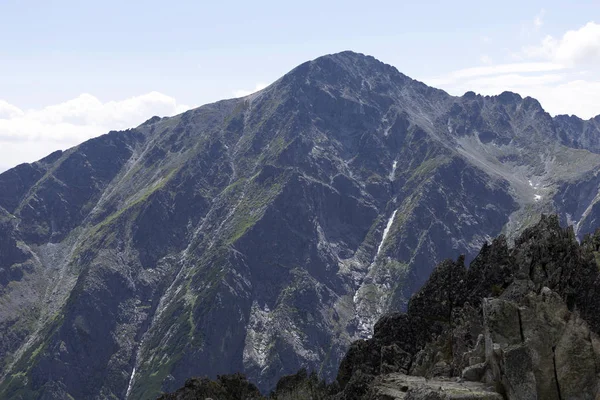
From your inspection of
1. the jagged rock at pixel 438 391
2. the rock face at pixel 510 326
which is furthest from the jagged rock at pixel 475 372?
the jagged rock at pixel 438 391

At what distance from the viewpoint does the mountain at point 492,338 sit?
152ft

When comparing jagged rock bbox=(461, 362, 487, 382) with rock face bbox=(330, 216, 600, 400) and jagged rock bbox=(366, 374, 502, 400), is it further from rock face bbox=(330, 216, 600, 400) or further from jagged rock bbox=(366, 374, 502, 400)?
jagged rock bbox=(366, 374, 502, 400)

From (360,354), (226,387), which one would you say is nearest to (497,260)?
(360,354)

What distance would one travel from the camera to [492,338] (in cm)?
5012

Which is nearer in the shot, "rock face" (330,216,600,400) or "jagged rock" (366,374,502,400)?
"jagged rock" (366,374,502,400)

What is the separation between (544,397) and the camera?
4591cm

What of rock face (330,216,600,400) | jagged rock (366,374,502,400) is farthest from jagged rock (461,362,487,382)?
jagged rock (366,374,502,400)

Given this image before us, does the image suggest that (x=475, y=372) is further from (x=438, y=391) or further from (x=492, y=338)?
(x=438, y=391)

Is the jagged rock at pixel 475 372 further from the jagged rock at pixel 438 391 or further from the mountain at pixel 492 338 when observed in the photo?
the jagged rock at pixel 438 391

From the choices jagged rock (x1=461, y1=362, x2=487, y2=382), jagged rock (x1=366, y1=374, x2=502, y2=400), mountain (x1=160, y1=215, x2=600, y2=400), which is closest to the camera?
jagged rock (x1=366, y1=374, x2=502, y2=400)

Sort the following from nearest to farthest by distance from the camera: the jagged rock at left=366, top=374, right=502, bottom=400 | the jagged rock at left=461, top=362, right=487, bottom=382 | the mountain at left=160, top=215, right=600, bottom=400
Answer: the jagged rock at left=366, top=374, right=502, bottom=400 → the mountain at left=160, top=215, right=600, bottom=400 → the jagged rock at left=461, top=362, right=487, bottom=382

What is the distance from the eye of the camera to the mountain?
152 ft

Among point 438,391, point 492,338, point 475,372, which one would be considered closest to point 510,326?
point 492,338

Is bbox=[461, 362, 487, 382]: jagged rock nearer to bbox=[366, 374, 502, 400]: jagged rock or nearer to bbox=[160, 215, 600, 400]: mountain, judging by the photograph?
bbox=[160, 215, 600, 400]: mountain
